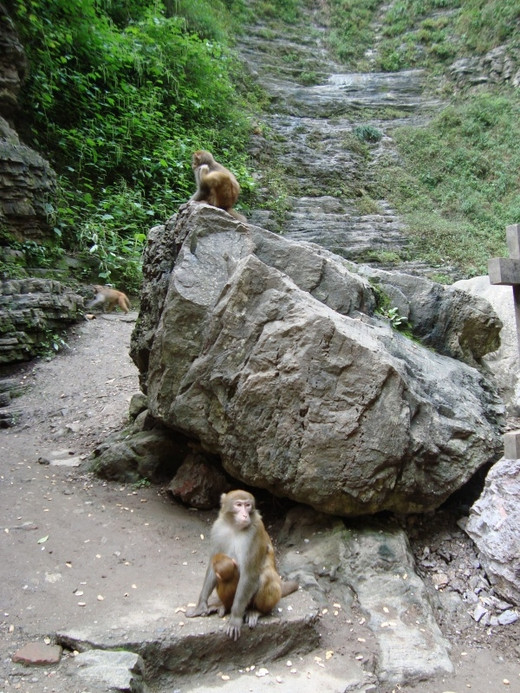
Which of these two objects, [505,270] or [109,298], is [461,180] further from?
[505,270]

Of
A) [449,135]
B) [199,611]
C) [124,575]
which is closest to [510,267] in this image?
[199,611]

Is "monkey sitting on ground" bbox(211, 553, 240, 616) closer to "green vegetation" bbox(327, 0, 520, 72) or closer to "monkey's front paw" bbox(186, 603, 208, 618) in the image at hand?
"monkey's front paw" bbox(186, 603, 208, 618)

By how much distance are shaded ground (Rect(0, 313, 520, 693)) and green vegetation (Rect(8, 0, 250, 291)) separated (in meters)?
6.09

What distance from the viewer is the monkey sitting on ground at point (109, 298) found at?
10914 mm

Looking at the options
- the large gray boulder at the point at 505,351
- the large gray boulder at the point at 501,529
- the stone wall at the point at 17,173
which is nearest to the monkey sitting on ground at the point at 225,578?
the large gray boulder at the point at 501,529

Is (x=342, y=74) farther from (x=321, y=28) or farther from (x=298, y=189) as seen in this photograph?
(x=298, y=189)

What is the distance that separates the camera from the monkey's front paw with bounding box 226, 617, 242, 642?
3520 mm

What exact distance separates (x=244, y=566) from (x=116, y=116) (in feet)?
41.5

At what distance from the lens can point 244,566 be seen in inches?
144

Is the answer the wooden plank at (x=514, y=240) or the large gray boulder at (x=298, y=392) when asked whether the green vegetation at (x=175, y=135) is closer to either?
the large gray boulder at (x=298, y=392)

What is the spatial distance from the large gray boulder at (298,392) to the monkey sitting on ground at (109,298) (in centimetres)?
567

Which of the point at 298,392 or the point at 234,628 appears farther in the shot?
the point at 298,392

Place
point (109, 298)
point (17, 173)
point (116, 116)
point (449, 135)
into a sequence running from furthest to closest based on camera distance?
point (449, 135)
point (116, 116)
point (109, 298)
point (17, 173)

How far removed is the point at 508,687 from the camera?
3592 millimetres
